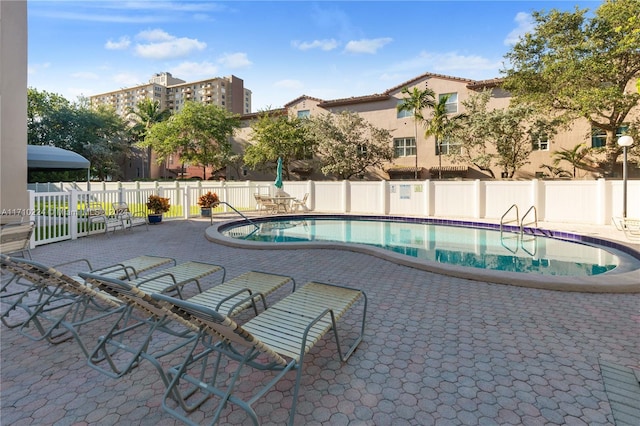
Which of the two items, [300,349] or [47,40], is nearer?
[300,349]

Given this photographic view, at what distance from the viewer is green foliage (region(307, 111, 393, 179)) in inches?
1096

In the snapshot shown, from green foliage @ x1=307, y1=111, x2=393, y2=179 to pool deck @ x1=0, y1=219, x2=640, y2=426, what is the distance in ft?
77.1

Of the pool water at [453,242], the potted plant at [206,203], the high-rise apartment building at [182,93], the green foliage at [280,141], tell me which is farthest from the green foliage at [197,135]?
the high-rise apartment building at [182,93]

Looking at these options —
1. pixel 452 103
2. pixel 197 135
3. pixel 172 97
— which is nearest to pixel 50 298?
pixel 452 103

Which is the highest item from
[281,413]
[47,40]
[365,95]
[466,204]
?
[365,95]

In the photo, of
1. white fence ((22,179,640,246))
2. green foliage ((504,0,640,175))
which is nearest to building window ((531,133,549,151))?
green foliage ((504,0,640,175))

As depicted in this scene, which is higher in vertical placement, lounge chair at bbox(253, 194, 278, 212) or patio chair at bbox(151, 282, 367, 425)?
lounge chair at bbox(253, 194, 278, 212)

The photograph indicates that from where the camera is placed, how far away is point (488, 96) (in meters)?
24.2

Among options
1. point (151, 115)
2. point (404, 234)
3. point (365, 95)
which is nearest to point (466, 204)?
point (404, 234)

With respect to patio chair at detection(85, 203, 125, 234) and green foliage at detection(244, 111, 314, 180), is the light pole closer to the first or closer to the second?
patio chair at detection(85, 203, 125, 234)

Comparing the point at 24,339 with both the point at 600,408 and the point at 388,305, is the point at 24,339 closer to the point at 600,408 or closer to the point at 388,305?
the point at 388,305

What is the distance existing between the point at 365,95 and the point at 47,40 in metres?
24.4

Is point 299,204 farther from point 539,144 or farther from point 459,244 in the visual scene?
point 539,144

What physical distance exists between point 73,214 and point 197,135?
27.9 meters
